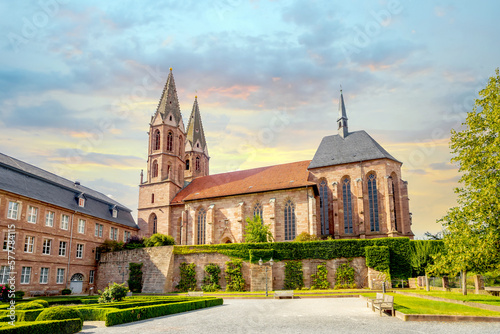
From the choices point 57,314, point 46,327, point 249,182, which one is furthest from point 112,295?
point 249,182

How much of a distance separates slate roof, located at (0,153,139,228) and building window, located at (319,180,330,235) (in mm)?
26492

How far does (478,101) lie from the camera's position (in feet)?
78.2

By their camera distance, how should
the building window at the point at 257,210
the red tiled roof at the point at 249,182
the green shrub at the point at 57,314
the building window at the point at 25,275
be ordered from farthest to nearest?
the building window at the point at 257,210, the red tiled roof at the point at 249,182, the building window at the point at 25,275, the green shrub at the point at 57,314

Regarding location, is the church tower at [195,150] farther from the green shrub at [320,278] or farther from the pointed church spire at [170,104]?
the green shrub at [320,278]

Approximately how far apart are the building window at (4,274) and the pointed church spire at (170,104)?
32.1m

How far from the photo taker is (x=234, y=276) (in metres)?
39.8

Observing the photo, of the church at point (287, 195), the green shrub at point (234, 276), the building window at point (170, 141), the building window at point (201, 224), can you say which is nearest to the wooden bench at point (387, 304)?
the green shrub at point (234, 276)

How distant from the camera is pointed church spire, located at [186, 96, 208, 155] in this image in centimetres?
7312

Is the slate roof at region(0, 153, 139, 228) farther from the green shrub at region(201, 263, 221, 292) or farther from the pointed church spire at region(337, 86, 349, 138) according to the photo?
the pointed church spire at region(337, 86, 349, 138)

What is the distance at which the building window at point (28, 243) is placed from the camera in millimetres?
36219

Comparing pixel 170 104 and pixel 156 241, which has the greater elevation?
pixel 170 104

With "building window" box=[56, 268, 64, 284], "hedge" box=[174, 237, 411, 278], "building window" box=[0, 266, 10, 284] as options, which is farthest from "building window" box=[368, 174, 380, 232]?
"building window" box=[0, 266, 10, 284]

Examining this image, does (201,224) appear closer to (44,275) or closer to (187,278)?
(187,278)

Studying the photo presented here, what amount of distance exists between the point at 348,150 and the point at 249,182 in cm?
1362
